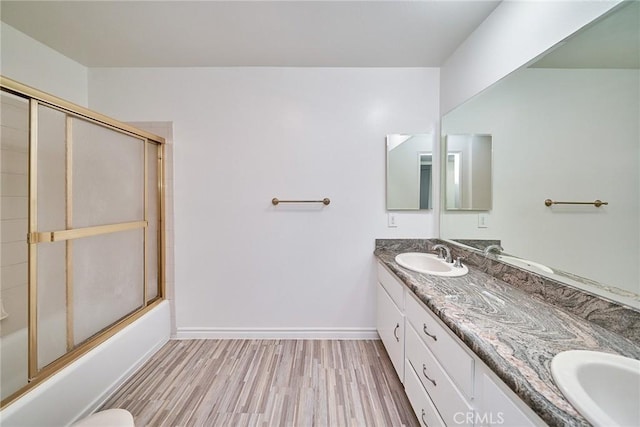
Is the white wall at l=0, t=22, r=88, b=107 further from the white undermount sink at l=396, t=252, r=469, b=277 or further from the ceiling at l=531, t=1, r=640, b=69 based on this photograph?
the ceiling at l=531, t=1, r=640, b=69

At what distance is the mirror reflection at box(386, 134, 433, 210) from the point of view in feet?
7.23

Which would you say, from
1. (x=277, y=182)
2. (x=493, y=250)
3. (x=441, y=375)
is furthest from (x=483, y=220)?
(x=277, y=182)

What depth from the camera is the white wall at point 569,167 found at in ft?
2.92

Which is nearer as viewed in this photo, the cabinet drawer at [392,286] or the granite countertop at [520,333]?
the granite countertop at [520,333]

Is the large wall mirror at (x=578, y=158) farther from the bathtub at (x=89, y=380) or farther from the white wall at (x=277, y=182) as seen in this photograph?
the bathtub at (x=89, y=380)

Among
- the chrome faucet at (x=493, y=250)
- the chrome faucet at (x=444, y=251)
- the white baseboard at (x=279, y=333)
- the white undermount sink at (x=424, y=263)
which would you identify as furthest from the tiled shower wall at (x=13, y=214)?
the chrome faucet at (x=493, y=250)

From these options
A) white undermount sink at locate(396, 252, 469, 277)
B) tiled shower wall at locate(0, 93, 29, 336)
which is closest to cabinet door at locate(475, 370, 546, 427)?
white undermount sink at locate(396, 252, 469, 277)

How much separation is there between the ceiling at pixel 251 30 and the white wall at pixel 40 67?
6 centimetres

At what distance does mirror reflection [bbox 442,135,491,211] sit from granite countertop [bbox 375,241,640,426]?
2.09 feet

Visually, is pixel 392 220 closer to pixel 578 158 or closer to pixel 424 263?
pixel 424 263

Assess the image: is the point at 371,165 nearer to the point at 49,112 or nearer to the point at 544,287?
the point at 544,287

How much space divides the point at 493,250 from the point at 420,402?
0.98 meters

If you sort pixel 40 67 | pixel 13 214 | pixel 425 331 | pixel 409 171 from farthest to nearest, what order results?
pixel 409 171 → pixel 40 67 → pixel 13 214 → pixel 425 331

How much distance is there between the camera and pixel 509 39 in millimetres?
1421
